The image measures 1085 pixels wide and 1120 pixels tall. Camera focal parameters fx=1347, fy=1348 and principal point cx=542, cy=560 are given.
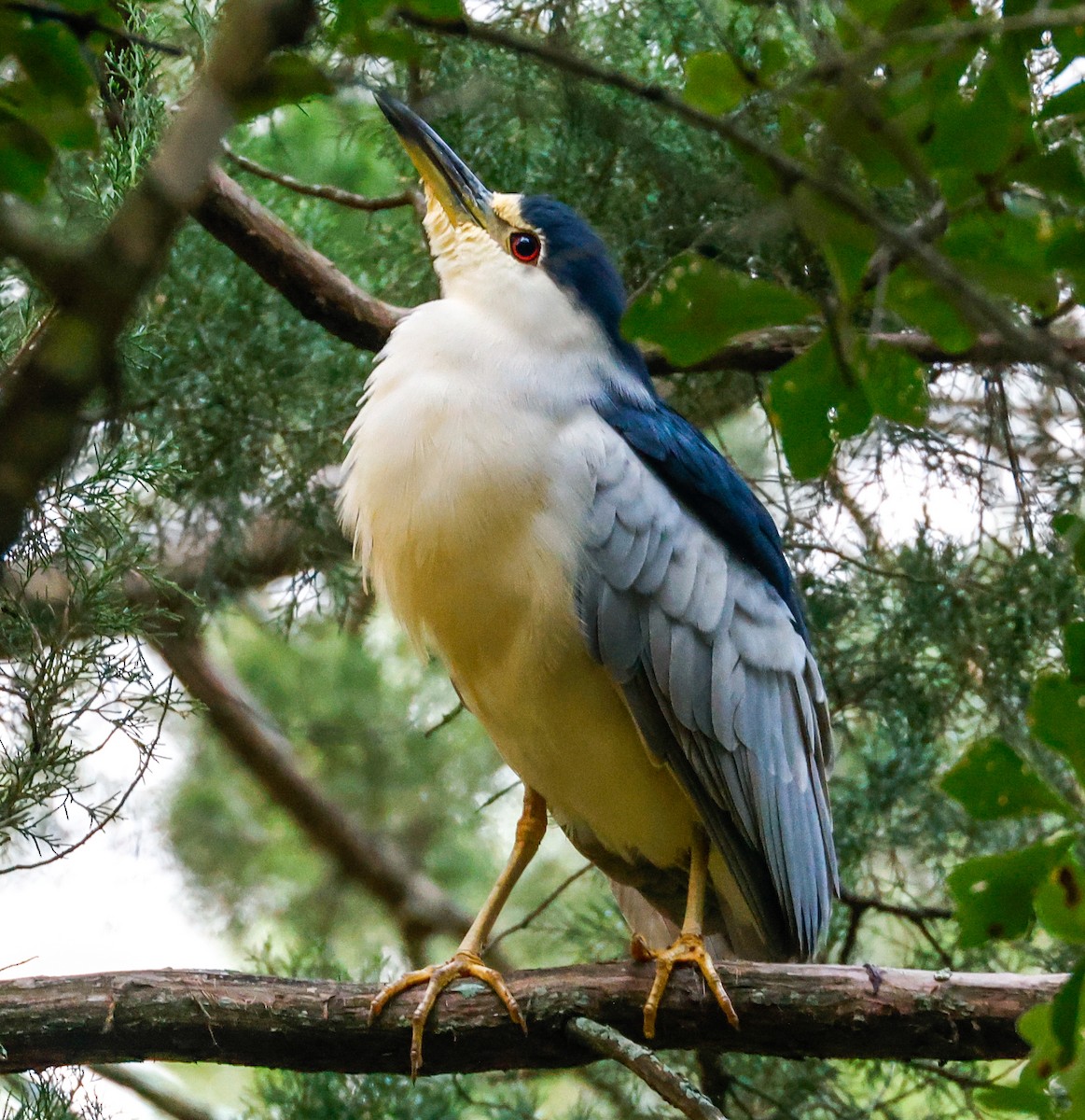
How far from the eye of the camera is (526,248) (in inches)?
106

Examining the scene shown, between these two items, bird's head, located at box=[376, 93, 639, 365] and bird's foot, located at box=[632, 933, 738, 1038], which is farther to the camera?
bird's head, located at box=[376, 93, 639, 365]

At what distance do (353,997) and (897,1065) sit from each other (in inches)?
69.4

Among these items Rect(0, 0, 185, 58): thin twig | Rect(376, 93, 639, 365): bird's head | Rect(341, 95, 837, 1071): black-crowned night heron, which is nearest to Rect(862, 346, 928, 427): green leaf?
Rect(0, 0, 185, 58): thin twig

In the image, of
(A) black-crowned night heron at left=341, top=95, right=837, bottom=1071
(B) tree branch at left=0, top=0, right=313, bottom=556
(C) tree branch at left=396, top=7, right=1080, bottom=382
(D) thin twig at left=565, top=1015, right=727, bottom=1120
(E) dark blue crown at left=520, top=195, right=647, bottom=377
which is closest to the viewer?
(B) tree branch at left=0, top=0, right=313, bottom=556

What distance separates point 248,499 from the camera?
3.46 m

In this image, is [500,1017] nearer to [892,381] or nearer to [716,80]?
[892,381]

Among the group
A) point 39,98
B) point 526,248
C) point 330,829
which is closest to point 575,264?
point 526,248

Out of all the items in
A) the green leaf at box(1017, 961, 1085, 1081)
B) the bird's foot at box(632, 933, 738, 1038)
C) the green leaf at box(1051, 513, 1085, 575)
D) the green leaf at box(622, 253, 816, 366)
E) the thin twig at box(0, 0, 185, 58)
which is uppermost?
the thin twig at box(0, 0, 185, 58)

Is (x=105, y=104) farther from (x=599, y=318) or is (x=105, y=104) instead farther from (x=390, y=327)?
(x=599, y=318)

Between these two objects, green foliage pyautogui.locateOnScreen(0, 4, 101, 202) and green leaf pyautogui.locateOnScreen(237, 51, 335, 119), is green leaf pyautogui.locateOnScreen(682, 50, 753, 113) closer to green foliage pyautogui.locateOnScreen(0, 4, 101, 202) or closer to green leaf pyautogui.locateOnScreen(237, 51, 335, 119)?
green leaf pyautogui.locateOnScreen(237, 51, 335, 119)

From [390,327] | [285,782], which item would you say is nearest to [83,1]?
[390,327]

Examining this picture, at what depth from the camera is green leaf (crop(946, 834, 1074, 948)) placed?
1091mm

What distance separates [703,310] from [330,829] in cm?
353

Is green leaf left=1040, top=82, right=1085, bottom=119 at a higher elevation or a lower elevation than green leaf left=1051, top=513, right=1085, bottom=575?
higher
